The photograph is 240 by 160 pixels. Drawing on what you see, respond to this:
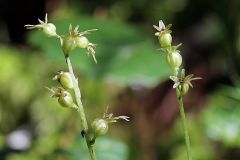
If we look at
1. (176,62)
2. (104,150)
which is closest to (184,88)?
(176,62)

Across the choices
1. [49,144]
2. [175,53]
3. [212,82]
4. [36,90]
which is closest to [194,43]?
[212,82]

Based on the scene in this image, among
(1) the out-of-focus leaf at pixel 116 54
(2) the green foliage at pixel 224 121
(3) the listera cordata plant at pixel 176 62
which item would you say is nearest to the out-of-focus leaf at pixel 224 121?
(2) the green foliage at pixel 224 121

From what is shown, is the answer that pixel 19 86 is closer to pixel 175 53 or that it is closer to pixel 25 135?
pixel 25 135

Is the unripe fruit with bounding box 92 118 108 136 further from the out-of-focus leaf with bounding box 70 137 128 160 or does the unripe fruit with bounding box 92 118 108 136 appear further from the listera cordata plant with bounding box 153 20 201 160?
the out-of-focus leaf with bounding box 70 137 128 160

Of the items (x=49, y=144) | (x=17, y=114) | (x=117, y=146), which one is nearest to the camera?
(x=117, y=146)

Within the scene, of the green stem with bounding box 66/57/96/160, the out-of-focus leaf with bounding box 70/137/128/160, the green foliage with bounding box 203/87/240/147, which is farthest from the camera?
the green foliage with bounding box 203/87/240/147

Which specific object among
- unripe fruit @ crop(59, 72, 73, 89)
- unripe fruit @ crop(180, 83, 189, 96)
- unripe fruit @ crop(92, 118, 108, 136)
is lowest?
unripe fruit @ crop(92, 118, 108, 136)

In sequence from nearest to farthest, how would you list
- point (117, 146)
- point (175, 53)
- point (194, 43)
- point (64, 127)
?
point (175, 53), point (117, 146), point (64, 127), point (194, 43)

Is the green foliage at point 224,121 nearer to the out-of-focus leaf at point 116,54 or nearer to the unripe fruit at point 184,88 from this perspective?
the out-of-focus leaf at point 116,54

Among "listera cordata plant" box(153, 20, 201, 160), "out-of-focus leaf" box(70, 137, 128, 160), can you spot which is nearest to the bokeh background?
"out-of-focus leaf" box(70, 137, 128, 160)
